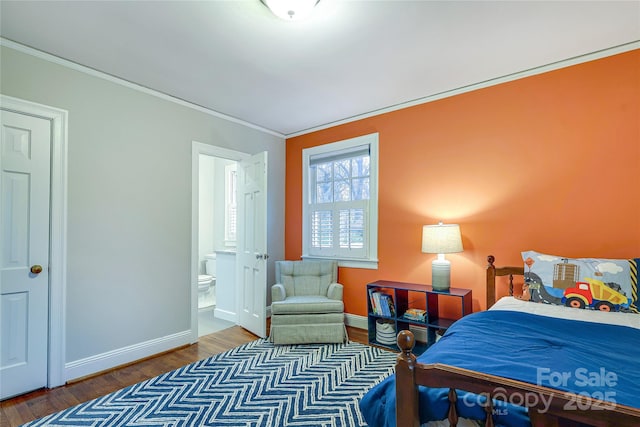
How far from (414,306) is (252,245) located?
6.39 feet

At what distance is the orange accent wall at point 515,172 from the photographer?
8.04 feet

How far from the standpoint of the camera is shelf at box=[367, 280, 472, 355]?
300cm

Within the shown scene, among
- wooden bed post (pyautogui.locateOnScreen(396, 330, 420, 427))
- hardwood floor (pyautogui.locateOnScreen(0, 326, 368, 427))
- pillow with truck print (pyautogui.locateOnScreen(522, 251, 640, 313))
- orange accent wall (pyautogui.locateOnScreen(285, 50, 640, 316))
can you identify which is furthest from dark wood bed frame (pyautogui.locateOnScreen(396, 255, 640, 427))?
hardwood floor (pyautogui.locateOnScreen(0, 326, 368, 427))

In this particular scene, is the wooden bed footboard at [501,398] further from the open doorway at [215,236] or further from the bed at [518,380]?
the open doorway at [215,236]

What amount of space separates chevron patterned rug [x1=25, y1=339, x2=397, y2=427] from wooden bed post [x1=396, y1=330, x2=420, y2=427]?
101cm

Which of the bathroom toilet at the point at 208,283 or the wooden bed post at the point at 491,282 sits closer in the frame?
the wooden bed post at the point at 491,282

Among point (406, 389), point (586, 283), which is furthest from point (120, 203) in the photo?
point (586, 283)

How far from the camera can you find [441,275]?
300 cm

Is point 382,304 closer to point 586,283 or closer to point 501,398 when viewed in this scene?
point 586,283

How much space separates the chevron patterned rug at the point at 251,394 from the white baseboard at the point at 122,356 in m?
0.46

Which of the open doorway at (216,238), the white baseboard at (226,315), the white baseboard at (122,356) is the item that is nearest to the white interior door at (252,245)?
the white baseboard at (226,315)

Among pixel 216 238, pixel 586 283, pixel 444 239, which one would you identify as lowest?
pixel 586 283

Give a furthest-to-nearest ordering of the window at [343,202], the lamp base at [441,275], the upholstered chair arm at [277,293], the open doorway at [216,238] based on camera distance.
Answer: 1. the open doorway at [216,238]
2. the window at [343,202]
3. the upholstered chair arm at [277,293]
4. the lamp base at [441,275]

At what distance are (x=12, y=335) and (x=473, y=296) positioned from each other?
376 cm
